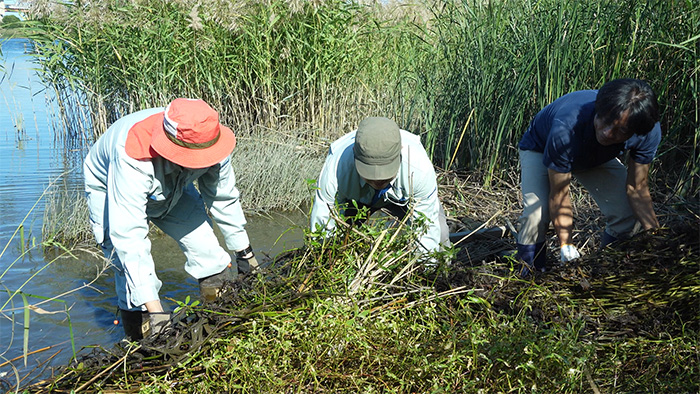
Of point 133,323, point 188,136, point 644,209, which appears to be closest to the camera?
point 188,136

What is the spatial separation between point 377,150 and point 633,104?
1.35m

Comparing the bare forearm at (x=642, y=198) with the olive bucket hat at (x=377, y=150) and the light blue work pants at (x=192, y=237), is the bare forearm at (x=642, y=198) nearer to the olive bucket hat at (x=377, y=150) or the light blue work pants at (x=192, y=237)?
the olive bucket hat at (x=377, y=150)

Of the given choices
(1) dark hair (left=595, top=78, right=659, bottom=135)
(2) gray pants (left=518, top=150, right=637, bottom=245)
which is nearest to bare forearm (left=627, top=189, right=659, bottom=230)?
(2) gray pants (left=518, top=150, right=637, bottom=245)

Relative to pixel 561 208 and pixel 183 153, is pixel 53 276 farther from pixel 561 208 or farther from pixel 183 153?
pixel 561 208

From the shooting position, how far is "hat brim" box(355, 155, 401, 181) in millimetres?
3266

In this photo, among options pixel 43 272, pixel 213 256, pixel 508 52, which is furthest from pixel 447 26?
pixel 43 272

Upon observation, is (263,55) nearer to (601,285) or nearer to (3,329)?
(3,329)

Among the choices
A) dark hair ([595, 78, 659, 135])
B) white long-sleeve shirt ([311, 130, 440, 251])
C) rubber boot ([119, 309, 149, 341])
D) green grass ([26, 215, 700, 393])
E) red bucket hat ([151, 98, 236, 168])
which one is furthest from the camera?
rubber boot ([119, 309, 149, 341])

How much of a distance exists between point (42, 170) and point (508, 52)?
6896 mm

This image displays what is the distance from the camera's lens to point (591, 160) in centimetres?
379

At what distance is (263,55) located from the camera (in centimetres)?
741

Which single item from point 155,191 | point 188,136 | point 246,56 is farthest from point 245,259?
point 246,56

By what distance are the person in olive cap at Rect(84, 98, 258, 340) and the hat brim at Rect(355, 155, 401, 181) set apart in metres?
0.71

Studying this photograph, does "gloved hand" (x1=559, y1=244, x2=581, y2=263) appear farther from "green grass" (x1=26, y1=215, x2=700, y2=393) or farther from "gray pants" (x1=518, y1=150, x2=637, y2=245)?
"green grass" (x1=26, y1=215, x2=700, y2=393)
